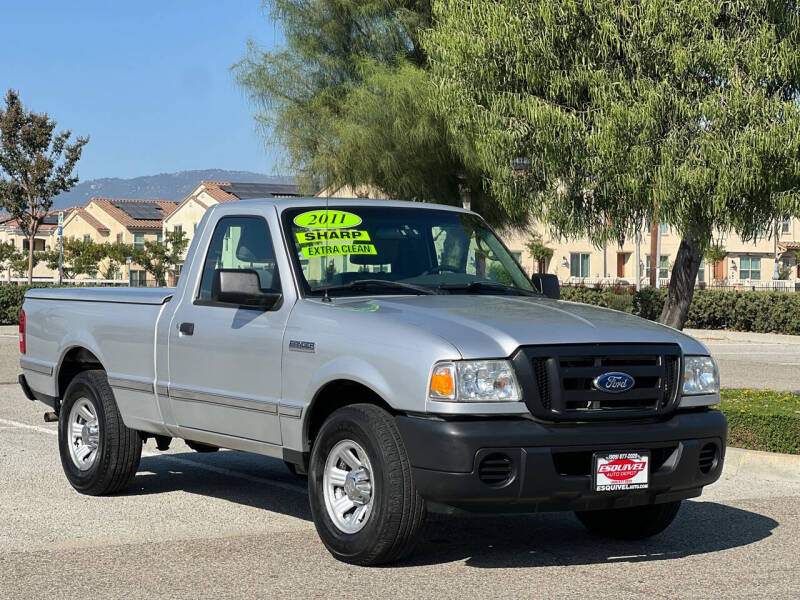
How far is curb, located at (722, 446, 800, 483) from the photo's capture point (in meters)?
9.96

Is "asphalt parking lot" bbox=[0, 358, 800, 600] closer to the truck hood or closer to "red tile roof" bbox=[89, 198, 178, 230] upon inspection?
the truck hood

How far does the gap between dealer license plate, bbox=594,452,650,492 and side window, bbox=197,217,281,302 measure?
224 cm

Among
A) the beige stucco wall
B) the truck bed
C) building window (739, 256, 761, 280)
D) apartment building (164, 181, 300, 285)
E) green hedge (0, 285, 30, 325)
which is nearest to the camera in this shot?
the truck bed

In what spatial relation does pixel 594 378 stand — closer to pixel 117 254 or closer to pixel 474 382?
pixel 474 382

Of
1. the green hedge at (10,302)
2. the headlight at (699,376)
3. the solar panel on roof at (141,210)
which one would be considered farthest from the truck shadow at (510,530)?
the solar panel on roof at (141,210)

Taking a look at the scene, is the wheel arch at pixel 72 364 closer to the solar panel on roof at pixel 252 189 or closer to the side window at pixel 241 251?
the side window at pixel 241 251

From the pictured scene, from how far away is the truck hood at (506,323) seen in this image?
624 cm

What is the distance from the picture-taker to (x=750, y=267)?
75312 millimetres

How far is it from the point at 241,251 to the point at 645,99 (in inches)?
247

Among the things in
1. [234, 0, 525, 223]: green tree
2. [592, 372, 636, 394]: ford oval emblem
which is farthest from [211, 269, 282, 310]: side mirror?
[234, 0, 525, 223]: green tree

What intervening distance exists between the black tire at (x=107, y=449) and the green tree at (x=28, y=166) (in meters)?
42.0

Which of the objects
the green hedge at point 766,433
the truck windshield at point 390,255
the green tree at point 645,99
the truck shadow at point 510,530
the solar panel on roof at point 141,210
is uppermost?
the solar panel on roof at point 141,210

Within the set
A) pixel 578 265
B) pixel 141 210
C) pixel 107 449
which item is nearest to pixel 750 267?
pixel 578 265

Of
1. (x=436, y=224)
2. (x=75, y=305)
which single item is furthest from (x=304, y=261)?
(x=75, y=305)
